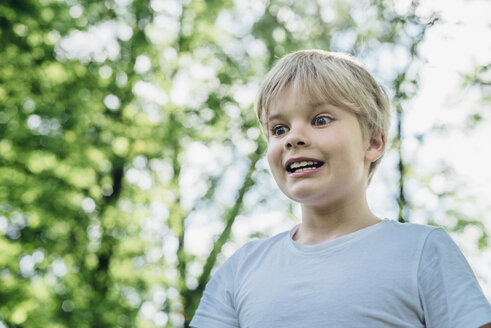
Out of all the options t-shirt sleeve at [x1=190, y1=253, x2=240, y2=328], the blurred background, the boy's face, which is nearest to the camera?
the boy's face

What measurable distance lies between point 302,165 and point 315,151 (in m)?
0.06

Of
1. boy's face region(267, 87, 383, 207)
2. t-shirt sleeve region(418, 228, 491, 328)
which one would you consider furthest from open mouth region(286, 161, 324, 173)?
t-shirt sleeve region(418, 228, 491, 328)

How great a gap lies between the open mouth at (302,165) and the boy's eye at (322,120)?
121 millimetres

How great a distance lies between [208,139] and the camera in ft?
33.3

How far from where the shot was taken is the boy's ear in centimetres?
175

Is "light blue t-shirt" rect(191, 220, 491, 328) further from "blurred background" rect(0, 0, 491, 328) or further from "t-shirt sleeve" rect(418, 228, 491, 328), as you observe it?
"blurred background" rect(0, 0, 491, 328)

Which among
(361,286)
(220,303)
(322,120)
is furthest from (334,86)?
(220,303)

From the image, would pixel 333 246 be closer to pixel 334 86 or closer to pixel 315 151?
pixel 315 151

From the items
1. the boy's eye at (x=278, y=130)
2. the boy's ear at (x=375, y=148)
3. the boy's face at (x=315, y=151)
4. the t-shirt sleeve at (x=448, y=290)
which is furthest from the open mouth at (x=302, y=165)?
the t-shirt sleeve at (x=448, y=290)

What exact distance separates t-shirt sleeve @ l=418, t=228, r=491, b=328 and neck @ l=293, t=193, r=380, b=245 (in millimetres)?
264

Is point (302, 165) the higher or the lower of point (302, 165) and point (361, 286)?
the higher

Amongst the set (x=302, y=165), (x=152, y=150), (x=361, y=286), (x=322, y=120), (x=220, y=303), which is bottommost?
(x=152, y=150)

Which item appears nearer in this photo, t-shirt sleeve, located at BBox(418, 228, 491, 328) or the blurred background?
t-shirt sleeve, located at BBox(418, 228, 491, 328)

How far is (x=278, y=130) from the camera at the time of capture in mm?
1708
